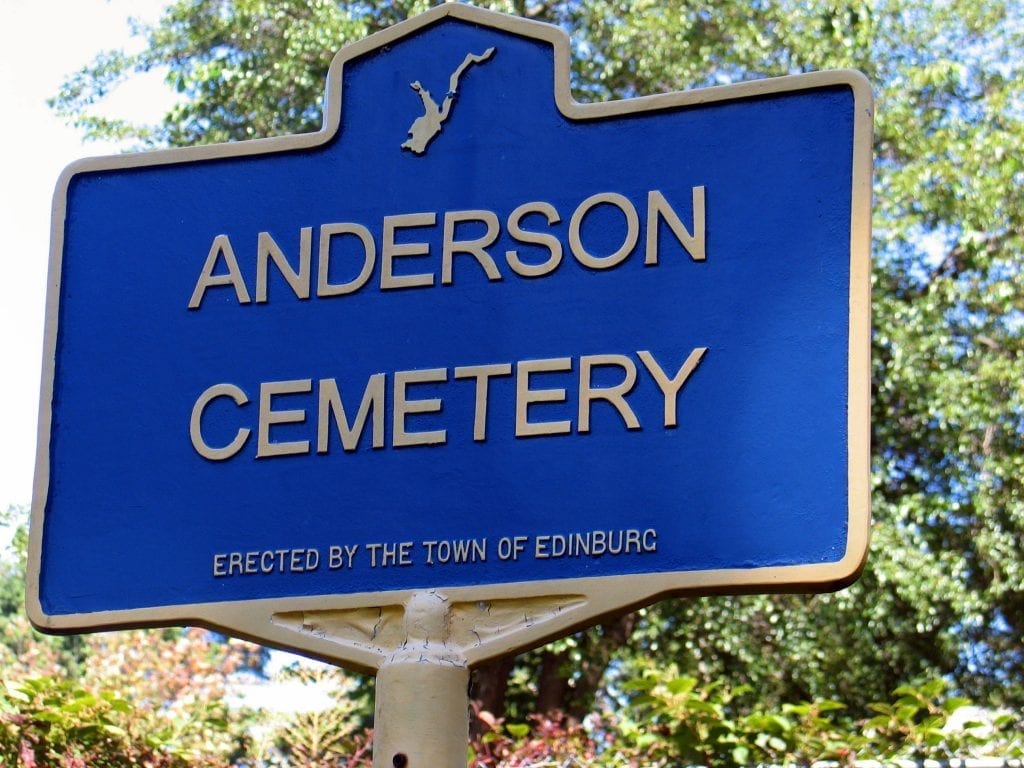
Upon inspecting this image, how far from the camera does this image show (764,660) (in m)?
13.7

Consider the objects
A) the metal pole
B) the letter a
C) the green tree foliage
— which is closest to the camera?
the metal pole

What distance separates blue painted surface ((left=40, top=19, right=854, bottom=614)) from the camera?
297 cm

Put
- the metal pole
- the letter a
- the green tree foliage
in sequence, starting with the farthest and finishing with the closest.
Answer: the green tree foliage → the letter a → the metal pole

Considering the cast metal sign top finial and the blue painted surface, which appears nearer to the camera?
the blue painted surface

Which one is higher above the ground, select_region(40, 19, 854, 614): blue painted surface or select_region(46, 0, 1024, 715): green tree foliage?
select_region(46, 0, 1024, 715): green tree foliage

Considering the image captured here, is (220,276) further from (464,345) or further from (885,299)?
(885,299)

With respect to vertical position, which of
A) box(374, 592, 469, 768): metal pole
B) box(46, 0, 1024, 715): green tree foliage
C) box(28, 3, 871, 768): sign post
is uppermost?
box(46, 0, 1024, 715): green tree foliage

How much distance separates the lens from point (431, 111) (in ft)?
11.2

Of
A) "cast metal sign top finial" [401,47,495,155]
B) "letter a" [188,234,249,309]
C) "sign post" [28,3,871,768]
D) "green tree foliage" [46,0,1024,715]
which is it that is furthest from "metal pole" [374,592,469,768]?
"green tree foliage" [46,0,1024,715]

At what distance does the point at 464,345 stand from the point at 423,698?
64 centimetres

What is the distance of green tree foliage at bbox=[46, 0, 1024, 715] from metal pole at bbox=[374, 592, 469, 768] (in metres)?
9.59

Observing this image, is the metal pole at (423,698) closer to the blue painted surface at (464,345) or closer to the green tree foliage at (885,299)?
the blue painted surface at (464,345)

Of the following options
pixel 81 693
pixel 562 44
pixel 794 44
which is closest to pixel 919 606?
pixel 794 44

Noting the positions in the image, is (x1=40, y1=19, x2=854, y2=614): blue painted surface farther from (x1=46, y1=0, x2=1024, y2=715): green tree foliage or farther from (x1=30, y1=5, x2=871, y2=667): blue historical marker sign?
(x1=46, y1=0, x2=1024, y2=715): green tree foliage
